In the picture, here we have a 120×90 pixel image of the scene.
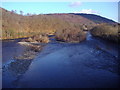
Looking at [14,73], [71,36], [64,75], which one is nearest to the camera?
[64,75]

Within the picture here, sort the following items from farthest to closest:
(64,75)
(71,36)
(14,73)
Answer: (71,36) → (14,73) → (64,75)

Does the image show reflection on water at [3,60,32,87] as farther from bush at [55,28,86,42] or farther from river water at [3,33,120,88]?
bush at [55,28,86,42]

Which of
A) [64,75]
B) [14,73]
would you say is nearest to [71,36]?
[64,75]

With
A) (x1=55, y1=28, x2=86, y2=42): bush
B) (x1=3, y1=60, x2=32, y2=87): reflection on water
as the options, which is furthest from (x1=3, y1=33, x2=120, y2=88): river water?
(x1=55, y1=28, x2=86, y2=42): bush

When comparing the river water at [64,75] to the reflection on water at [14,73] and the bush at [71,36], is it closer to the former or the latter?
the reflection on water at [14,73]

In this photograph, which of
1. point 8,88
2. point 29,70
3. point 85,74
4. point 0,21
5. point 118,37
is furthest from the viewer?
point 0,21

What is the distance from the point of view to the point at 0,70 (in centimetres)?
938

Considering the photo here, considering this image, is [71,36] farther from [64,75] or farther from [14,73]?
[14,73]

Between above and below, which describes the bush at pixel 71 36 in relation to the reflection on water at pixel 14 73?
above

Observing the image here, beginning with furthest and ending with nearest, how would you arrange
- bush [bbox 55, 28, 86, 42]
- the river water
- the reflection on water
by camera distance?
bush [bbox 55, 28, 86, 42] < the reflection on water < the river water

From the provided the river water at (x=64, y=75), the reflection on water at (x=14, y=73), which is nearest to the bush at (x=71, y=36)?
the river water at (x=64, y=75)

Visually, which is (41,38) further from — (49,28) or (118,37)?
(49,28)

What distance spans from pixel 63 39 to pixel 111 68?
14.9 m

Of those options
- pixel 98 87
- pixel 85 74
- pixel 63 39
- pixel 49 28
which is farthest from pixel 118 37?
pixel 49 28
